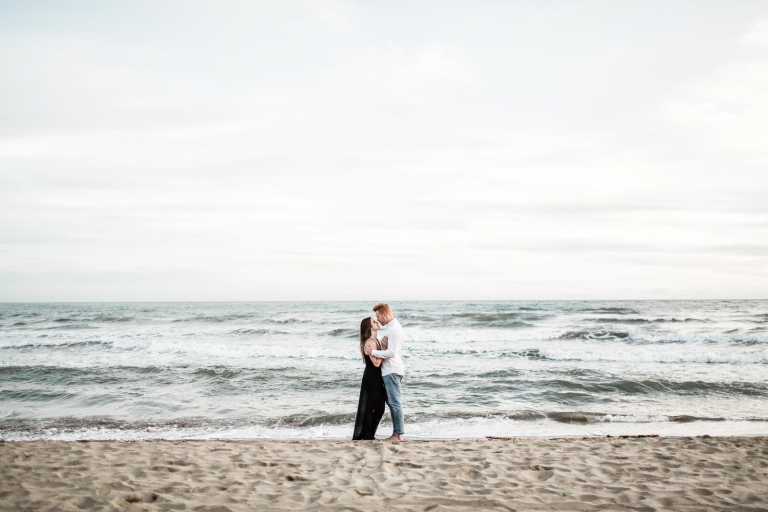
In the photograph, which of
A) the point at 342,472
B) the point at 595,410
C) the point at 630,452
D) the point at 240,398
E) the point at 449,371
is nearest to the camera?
the point at 342,472

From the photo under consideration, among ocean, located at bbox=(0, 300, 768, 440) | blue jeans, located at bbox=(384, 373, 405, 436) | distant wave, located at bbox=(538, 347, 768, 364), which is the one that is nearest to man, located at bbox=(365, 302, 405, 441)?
blue jeans, located at bbox=(384, 373, 405, 436)

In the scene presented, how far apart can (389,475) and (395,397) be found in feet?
6.50

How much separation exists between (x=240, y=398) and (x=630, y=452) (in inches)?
319

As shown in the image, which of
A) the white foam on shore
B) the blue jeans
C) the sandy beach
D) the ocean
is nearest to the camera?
the sandy beach

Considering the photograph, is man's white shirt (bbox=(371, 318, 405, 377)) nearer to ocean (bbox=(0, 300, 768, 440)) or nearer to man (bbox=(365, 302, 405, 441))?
man (bbox=(365, 302, 405, 441))

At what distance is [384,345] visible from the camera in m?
7.20

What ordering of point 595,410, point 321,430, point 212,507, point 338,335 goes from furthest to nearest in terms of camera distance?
point 338,335, point 595,410, point 321,430, point 212,507

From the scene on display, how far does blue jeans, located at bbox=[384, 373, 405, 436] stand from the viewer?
7.20 meters

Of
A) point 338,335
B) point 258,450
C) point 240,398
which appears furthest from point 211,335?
point 258,450

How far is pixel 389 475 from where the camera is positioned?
5.26 m

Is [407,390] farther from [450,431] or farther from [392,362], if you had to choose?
[392,362]

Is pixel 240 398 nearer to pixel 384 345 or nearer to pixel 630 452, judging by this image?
pixel 384 345

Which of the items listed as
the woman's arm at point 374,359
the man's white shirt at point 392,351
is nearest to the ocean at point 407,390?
the man's white shirt at point 392,351

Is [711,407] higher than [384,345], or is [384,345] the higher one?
[384,345]
